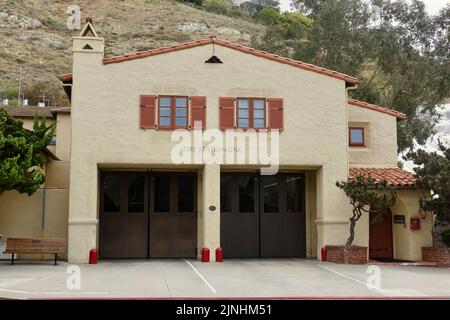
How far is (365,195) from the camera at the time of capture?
19.2 meters

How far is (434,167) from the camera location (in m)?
19.5

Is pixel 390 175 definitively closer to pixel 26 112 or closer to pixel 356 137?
pixel 356 137

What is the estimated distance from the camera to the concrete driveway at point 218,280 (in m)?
13.1

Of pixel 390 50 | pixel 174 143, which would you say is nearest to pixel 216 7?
pixel 390 50

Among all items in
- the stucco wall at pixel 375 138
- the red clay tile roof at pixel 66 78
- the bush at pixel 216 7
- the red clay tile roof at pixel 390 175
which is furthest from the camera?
the bush at pixel 216 7

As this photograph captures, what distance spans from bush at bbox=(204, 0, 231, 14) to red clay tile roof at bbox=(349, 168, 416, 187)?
88996 mm

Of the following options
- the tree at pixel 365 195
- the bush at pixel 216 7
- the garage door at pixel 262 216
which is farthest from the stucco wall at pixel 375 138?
the bush at pixel 216 7

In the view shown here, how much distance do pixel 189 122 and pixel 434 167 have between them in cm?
811

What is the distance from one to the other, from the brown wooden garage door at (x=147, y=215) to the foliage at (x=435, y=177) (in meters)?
7.90

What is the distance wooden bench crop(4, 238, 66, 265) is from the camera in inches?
741

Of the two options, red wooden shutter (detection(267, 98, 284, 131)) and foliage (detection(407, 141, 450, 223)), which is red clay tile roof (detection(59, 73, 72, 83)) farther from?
foliage (detection(407, 141, 450, 223))

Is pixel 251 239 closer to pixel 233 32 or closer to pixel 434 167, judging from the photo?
pixel 434 167

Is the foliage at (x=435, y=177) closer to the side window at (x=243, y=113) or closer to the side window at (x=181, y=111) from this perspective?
the side window at (x=243, y=113)

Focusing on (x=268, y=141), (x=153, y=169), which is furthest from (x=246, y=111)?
(x=153, y=169)
